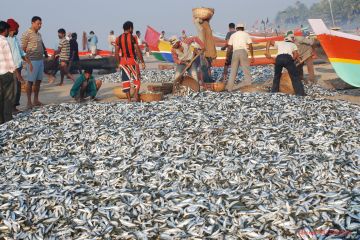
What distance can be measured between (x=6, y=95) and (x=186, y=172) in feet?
16.5

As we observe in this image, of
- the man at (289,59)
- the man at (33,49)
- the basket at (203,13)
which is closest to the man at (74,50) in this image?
the basket at (203,13)

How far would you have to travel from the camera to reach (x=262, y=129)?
736cm

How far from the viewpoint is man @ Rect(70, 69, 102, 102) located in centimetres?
1209

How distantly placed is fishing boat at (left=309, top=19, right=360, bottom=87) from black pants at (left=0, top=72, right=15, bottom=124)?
7949 millimetres

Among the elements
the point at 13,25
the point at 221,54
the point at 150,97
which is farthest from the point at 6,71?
the point at 221,54

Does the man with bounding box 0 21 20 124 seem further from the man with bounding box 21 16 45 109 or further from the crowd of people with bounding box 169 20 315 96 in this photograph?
the crowd of people with bounding box 169 20 315 96

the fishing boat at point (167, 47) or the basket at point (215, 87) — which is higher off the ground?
the fishing boat at point (167, 47)

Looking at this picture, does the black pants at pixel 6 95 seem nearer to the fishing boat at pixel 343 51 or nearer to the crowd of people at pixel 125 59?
the crowd of people at pixel 125 59

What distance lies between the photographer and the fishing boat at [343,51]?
37.8 feet

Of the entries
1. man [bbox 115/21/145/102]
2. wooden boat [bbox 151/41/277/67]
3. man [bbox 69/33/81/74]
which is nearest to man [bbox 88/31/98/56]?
wooden boat [bbox 151/41/277/67]

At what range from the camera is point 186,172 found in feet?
18.7

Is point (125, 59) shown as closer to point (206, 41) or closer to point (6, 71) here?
point (6, 71)

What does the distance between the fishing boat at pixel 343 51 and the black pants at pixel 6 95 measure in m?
7.95

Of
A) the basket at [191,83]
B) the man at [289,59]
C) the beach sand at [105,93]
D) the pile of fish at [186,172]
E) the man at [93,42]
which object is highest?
the man at [93,42]
